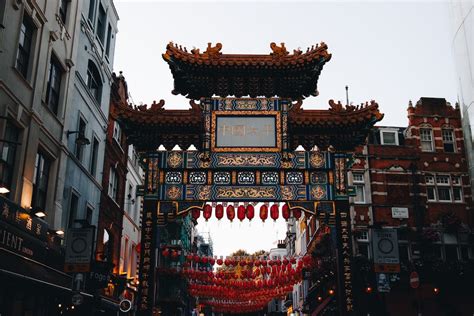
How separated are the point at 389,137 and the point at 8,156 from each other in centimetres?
2777

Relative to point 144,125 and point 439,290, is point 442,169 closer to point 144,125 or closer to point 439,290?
point 439,290

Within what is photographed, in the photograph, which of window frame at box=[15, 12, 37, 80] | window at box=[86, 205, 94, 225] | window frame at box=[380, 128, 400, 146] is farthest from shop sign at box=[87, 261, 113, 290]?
window frame at box=[380, 128, 400, 146]

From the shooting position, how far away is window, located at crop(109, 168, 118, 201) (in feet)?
95.8

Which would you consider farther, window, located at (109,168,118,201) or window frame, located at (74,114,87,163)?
window, located at (109,168,118,201)

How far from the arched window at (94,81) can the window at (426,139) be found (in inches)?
901

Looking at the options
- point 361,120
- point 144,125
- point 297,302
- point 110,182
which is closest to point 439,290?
point 361,120

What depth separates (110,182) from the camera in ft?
95.7

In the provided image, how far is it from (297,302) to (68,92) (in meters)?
48.0

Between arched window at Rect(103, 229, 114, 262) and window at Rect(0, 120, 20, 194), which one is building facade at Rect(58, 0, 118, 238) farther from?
window at Rect(0, 120, 20, 194)

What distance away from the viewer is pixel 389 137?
3697cm

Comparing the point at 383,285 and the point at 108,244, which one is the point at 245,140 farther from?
the point at 108,244

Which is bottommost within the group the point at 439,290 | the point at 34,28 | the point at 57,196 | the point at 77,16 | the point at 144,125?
the point at 439,290

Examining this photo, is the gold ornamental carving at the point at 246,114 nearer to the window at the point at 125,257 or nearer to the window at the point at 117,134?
the window at the point at 117,134

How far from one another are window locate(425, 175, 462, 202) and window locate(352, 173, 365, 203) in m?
4.53
